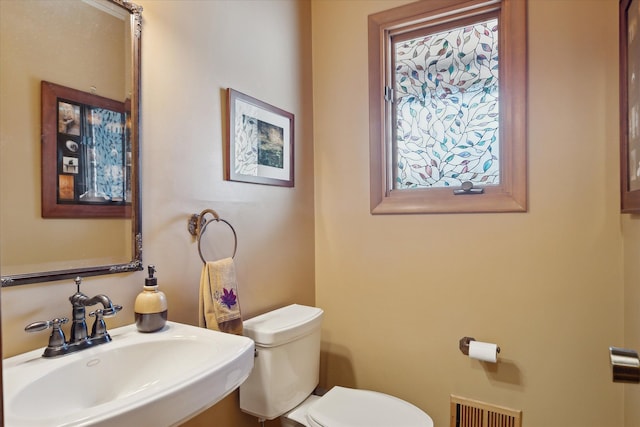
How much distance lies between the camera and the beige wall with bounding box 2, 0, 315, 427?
49.0 inches

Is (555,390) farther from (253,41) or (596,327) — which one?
(253,41)

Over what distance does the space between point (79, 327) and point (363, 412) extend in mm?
1134

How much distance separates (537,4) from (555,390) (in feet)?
5.71

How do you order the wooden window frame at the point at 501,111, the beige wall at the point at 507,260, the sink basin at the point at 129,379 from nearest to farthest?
the sink basin at the point at 129,379 → the beige wall at the point at 507,260 → the wooden window frame at the point at 501,111

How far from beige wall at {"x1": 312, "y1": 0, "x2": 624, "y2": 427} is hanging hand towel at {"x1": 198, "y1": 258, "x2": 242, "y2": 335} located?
2.95 ft

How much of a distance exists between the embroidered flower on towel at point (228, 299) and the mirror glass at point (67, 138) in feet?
0.99

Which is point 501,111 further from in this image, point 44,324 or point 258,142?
point 44,324

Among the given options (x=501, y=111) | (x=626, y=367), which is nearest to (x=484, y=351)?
(x=626, y=367)

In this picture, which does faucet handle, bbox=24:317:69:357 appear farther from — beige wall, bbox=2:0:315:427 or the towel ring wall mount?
the towel ring wall mount

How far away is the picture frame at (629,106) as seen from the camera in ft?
4.05

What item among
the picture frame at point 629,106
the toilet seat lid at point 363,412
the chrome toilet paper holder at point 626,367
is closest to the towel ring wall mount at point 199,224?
the toilet seat lid at point 363,412

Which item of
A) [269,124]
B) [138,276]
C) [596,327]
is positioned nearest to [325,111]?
[269,124]

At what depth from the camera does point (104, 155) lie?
1168mm

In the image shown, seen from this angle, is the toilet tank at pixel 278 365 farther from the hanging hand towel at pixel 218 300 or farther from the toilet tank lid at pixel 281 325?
the hanging hand towel at pixel 218 300
